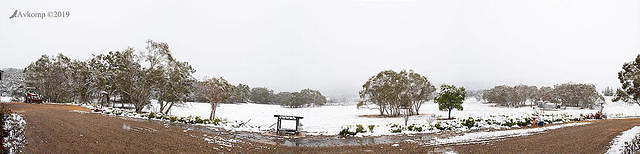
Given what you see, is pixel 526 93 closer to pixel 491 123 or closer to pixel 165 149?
pixel 491 123

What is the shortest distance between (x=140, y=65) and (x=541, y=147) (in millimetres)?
30579

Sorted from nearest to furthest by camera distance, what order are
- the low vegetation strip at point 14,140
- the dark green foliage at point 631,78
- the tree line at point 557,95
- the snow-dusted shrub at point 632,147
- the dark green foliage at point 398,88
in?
1. the low vegetation strip at point 14,140
2. the snow-dusted shrub at point 632,147
3. the dark green foliage at point 631,78
4. the dark green foliage at point 398,88
5. the tree line at point 557,95

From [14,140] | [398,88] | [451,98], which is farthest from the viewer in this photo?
[398,88]

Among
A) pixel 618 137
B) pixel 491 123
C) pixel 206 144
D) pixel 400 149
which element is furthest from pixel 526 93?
pixel 206 144

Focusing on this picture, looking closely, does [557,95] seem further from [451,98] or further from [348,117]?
[348,117]

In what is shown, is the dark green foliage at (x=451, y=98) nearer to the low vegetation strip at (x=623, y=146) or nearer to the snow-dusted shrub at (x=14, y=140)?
the low vegetation strip at (x=623, y=146)

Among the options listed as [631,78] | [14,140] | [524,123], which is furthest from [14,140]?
[631,78]

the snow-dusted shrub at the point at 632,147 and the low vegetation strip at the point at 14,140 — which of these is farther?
the snow-dusted shrub at the point at 632,147

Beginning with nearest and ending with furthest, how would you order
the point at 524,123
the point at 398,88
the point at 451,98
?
the point at 524,123, the point at 451,98, the point at 398,88

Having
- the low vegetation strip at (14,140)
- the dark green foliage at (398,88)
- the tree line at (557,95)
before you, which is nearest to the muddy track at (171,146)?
the low vegetation strip at (14,140)

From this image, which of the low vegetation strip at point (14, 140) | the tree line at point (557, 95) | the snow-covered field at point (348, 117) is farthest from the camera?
the tree line at point (557, 95)

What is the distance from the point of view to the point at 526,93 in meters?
60.7

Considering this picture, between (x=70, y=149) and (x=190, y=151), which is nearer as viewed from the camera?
(x=70, y=149)

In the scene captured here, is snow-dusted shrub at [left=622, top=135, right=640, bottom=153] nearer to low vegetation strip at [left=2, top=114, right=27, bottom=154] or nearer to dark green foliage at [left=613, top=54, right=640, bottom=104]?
dark green foliage at [left=613, top=54, right=640, bottom=104]
